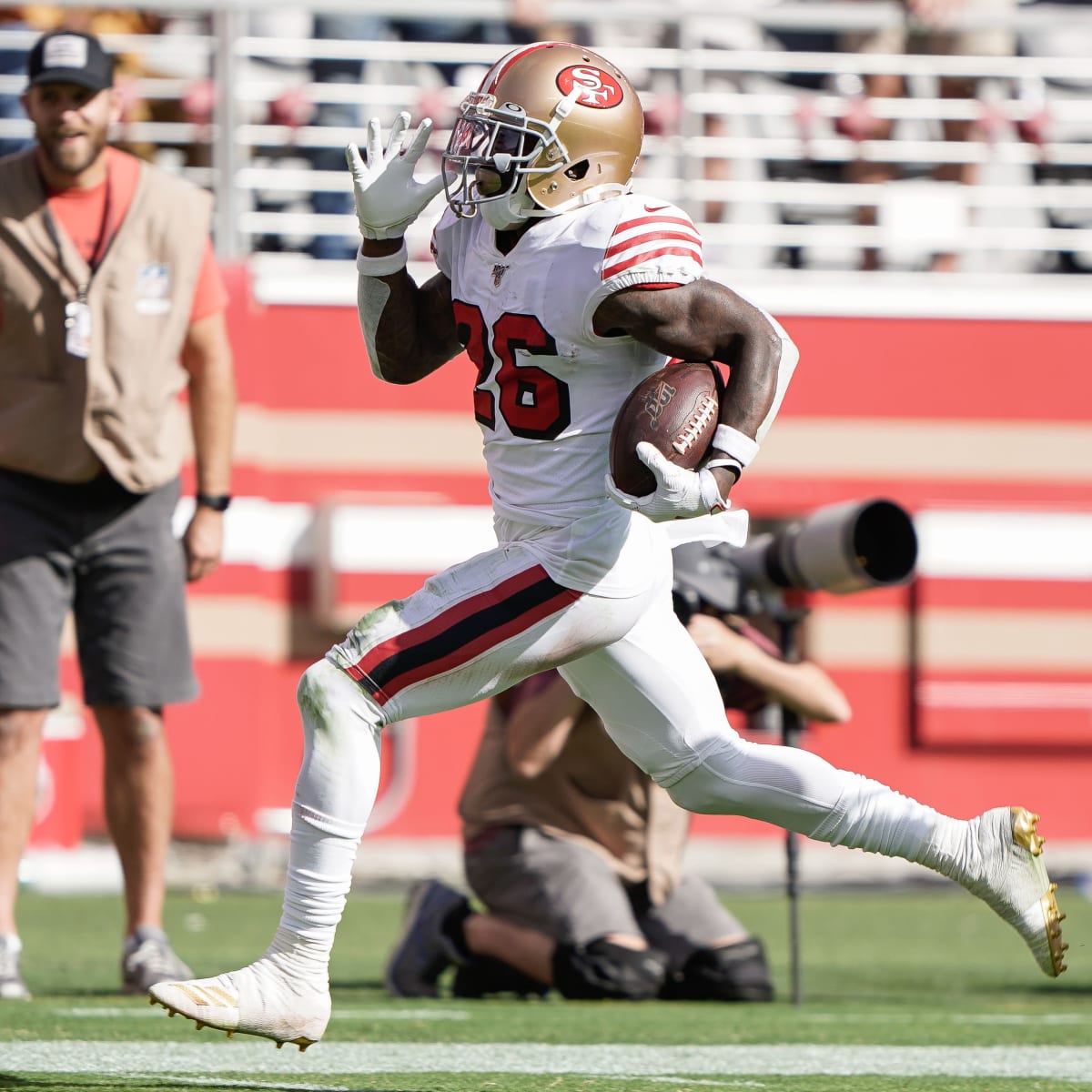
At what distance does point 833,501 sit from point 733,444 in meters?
5.16

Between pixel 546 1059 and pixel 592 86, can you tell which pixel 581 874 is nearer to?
pixel 546 1059

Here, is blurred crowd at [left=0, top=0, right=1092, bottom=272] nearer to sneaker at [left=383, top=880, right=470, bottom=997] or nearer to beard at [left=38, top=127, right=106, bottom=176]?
beard at [left=38, top=127, right=106, bottom=176]

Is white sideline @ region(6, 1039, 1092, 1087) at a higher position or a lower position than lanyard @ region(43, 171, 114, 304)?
lower

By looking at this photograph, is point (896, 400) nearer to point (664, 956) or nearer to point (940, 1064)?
point (664, 956)

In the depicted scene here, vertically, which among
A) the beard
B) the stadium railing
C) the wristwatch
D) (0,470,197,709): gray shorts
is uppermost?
the stadium railing

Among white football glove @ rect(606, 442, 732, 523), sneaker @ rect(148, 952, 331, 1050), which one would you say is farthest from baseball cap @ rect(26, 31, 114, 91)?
sneaker @ rect(148, 952, 331, 1050)

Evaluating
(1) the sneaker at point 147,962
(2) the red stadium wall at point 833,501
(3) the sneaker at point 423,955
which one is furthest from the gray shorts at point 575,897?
(2) the red stadium wall at point 833,501

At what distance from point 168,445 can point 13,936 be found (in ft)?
3.53

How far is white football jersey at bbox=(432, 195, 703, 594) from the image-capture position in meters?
3.04

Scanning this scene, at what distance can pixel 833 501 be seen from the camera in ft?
26.5

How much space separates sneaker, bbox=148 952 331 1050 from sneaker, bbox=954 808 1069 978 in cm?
102

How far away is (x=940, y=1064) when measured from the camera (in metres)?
3.49

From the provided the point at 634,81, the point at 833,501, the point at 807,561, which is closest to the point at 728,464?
the point at 807,561

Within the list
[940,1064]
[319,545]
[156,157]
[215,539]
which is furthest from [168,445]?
[156,157]
